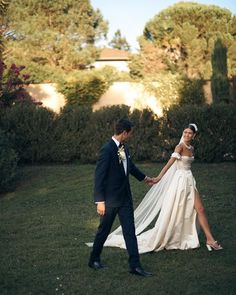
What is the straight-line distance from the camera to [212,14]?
45844 millimetres

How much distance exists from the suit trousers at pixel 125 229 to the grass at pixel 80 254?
264 mm

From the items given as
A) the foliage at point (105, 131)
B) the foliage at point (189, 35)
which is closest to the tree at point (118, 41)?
the foliage at point (189, 35)

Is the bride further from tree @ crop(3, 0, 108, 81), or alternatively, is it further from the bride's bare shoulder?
tree @ crop(3, 0, 108, 81)

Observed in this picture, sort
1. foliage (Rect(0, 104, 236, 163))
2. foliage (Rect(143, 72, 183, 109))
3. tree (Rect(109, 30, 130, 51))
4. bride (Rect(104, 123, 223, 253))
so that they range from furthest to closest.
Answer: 1. tree (Rect(109, 30, 130, 51))
2. foliage (Rect(143, 72, 183, 109))
3. foliage (Rect(0, 104, 236, 163))
4. bride (Rect(104, 123, 223, 253))

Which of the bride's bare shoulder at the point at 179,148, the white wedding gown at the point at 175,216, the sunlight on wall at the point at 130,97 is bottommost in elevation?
the white wedding gown at the point at 175,216

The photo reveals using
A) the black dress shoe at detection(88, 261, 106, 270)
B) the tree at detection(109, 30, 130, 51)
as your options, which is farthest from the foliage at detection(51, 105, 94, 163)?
the tree at detection(109, 30, 130, 51)

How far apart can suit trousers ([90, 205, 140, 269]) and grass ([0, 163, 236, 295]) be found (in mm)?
264

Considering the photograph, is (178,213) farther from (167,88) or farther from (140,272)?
(167,88)

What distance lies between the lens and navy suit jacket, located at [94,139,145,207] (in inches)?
284

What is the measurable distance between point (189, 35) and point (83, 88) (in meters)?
16.4

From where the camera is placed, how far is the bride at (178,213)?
8531 millimetres

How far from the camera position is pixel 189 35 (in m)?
43.4

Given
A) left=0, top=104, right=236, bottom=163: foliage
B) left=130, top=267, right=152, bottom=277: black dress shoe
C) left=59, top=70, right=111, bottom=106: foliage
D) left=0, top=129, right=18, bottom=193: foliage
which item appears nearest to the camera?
left=130, top=267, right=152, bottom=277: black dress shoe

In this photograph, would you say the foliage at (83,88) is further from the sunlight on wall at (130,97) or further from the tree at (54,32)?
the tree at (54,32)
